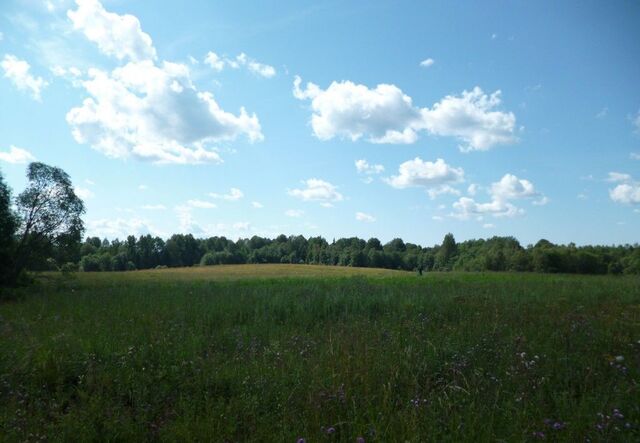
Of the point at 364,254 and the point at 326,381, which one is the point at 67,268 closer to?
the point at 326,381

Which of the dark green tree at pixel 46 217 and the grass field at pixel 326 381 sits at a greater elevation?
the dark green tree at pixel 46 217

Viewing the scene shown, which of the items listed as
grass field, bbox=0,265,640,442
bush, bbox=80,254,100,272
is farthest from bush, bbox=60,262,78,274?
bush, bbox=80,254,100,272

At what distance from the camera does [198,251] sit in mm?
117062

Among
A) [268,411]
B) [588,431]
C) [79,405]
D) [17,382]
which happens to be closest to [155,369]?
[79,405]

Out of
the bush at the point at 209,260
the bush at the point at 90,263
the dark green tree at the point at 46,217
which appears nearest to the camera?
the dark green tree at the point at 46,217

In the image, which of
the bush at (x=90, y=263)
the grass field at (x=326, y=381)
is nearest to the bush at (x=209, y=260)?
the bush at (x=90, y=263)

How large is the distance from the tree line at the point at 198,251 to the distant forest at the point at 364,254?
0.17 metres

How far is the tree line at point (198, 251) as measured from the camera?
27000 millimetres

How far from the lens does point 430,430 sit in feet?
11.6

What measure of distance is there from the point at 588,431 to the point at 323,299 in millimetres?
8629

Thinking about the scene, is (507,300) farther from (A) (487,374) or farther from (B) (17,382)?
(B) (17,382)

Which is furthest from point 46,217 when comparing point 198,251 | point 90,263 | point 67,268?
point 198,251

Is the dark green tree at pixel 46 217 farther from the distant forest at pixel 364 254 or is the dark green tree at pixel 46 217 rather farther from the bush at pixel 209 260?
the bush at pixel 209 260

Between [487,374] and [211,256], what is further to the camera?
[211,256]
